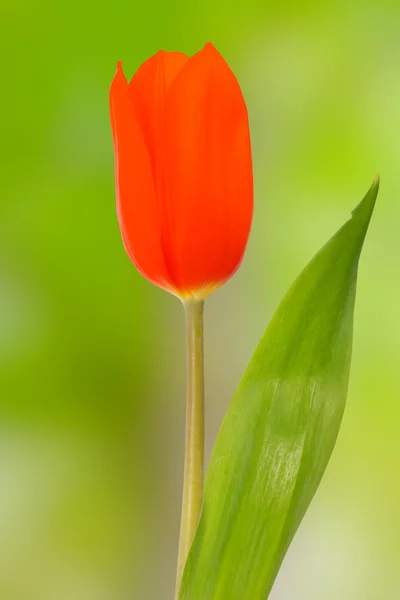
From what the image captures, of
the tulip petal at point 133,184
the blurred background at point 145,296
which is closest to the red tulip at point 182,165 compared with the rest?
the tulip petal at point 133,184

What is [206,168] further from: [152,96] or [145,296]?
[145,296]

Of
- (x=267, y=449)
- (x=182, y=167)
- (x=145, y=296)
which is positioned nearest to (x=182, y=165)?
(x=182, y=167)

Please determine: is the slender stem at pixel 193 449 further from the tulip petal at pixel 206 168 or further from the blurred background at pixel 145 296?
the blurred background at pixel 145 296

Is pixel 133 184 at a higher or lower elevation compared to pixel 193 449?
higher

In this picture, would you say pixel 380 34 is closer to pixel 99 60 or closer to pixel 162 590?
pixel 99 60

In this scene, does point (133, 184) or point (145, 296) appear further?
point (145, 296)

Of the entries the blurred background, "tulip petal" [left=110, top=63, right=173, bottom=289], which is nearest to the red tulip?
"tulip petal" [left=110, top=63, right=173, bottom=289]

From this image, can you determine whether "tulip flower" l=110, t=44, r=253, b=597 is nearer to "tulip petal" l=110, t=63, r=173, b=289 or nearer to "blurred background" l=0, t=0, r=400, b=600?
"tulip petal" l=110, t=63, r=173, b=289

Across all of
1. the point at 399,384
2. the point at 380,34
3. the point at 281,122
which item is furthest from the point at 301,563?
the point at 380,34
